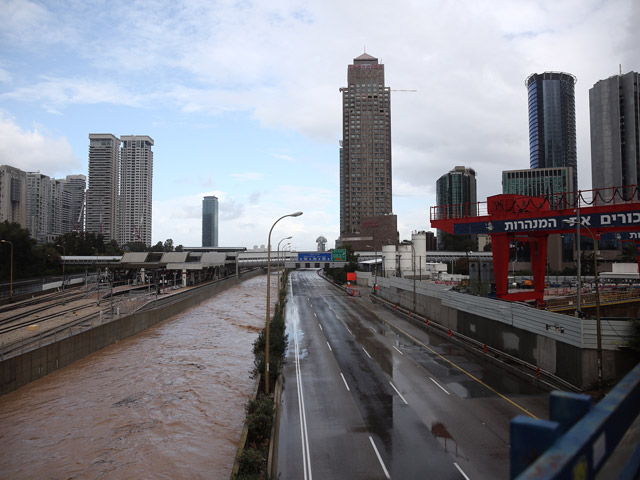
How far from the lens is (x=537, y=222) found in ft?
108

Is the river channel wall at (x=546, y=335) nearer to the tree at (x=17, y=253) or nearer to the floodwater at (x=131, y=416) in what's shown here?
the floodwater at (x=131, y=416)

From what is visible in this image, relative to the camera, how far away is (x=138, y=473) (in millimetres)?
16016

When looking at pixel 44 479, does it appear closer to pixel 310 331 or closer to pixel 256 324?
pixel 310 331

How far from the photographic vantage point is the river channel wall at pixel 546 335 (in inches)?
862

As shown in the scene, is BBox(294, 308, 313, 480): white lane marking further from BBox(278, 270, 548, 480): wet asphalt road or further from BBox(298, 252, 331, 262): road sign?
BBox(298, 252, 331, 262): road sign

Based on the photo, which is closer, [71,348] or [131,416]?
[131,416]

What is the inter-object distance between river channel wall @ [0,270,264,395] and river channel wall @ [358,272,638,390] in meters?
30.5

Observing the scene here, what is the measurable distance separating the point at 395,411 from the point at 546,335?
1127cm

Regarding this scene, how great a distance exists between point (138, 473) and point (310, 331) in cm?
2798

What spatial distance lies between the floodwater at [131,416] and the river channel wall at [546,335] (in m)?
17.8

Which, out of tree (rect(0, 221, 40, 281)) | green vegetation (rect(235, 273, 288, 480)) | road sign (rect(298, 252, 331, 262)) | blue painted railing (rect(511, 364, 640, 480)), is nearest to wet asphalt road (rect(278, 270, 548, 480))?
green vegetation (rect(235, 273, 288, 480))

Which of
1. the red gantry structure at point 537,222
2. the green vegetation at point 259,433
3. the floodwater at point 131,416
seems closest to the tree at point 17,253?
the floodwater at point 131,416

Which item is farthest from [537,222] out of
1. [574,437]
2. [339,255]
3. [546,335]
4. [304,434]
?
[339,255]

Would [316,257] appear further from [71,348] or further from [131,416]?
[131,416]
